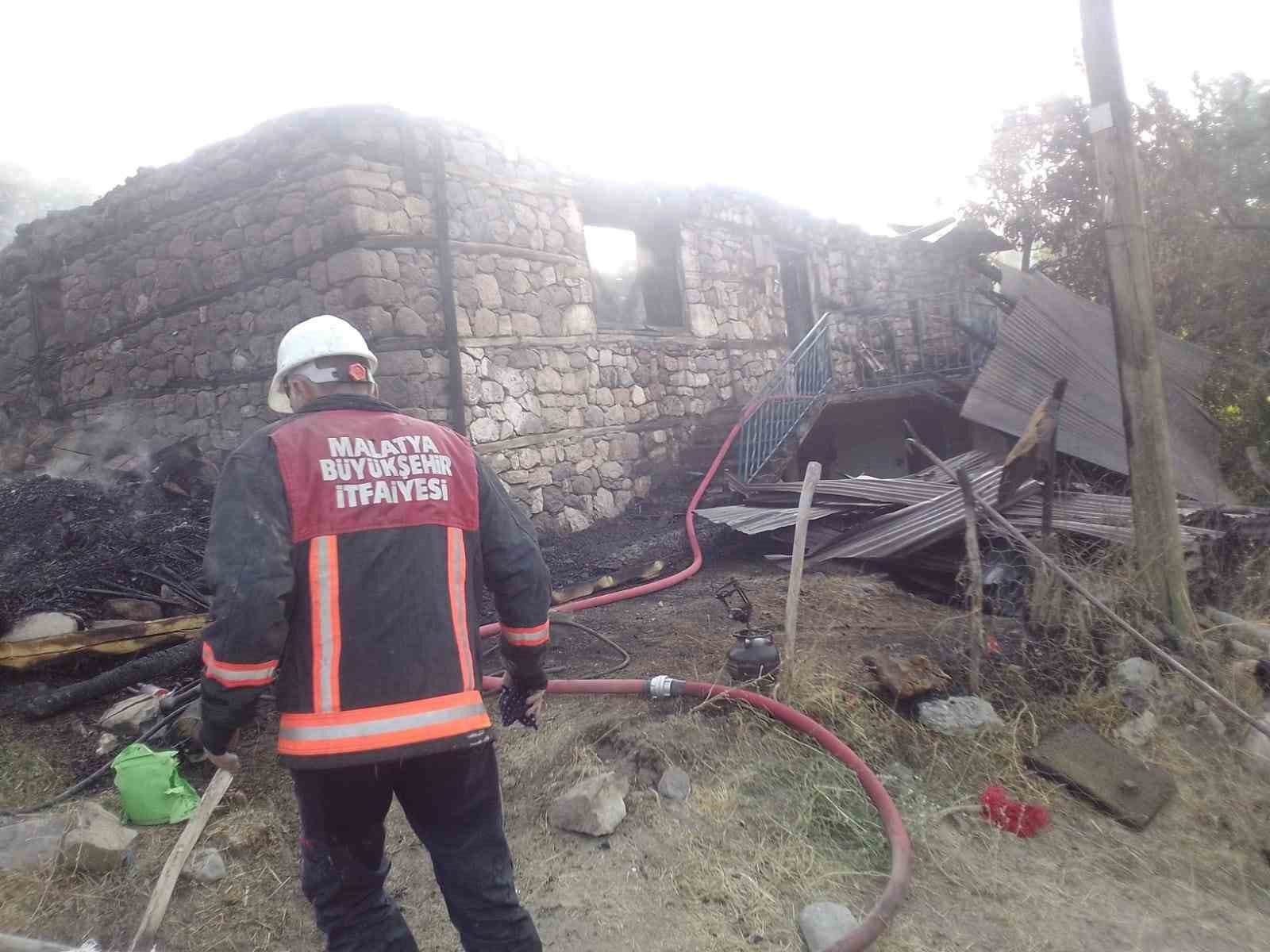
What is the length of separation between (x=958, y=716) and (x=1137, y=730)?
34.2 inches

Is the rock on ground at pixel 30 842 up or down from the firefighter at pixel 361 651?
down

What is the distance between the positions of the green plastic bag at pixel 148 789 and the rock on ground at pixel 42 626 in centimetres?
159

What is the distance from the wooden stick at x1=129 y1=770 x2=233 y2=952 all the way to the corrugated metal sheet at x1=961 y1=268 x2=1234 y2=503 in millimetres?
6579

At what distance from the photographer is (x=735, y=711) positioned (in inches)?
144

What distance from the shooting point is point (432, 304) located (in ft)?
21.8

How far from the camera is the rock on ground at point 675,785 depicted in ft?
10.8

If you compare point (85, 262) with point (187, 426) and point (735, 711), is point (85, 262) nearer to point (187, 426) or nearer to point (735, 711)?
point (187, 426)

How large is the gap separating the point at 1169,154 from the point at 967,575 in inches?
330

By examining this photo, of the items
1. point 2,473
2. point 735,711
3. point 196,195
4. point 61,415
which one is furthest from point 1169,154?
point 2,473

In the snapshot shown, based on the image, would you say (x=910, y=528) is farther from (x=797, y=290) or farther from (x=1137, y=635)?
(x=797, y=290)

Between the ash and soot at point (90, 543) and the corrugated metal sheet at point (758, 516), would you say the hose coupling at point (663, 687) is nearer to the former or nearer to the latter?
the corrugated metal sheet at point (758, 516)

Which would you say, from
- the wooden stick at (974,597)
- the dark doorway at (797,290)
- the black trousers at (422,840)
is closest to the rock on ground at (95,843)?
the black trousers at (422,840)

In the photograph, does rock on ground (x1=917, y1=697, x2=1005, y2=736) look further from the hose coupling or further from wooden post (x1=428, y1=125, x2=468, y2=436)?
wooden post (x1=428, y1=125, x2=468, y2=436)

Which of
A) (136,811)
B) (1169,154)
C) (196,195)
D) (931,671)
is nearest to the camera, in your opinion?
(136,811)
